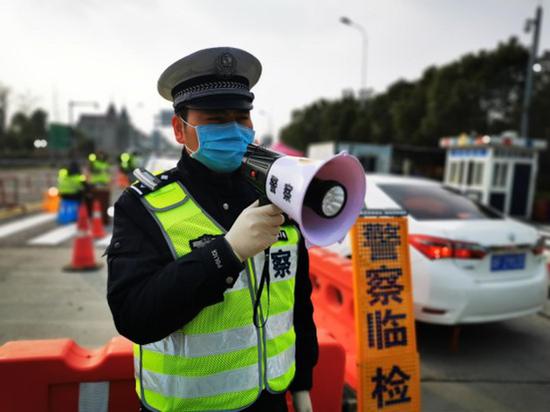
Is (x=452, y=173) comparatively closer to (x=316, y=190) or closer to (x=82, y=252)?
(x=82, y=252)

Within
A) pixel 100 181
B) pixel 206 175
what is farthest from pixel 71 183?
pixel 206 175

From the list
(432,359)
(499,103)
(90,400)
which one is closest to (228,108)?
(90,400)

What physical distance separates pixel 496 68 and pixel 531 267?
69.3 ft

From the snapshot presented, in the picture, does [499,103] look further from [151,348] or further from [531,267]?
[151,348]

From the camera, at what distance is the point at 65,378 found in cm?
207

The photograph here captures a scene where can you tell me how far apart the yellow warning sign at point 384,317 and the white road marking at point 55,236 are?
7.32 metres

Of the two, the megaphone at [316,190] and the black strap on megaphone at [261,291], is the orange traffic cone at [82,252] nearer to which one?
the black strap on megaphone at [261,291]

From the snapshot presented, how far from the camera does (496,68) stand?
70.1 feet

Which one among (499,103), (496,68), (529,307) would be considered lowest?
(529,307)

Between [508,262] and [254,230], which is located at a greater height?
[254,230]

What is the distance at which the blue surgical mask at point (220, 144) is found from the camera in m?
1.38

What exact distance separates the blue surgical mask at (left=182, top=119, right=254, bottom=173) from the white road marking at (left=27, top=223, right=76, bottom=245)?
7888 millimetres

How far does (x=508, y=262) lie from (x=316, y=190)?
3.34 meters

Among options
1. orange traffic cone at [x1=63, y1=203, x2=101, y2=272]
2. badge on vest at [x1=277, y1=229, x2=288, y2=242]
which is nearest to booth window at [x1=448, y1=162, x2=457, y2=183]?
orange traffic cone at [x1=63, y1=203, x2=101, y2=272]
